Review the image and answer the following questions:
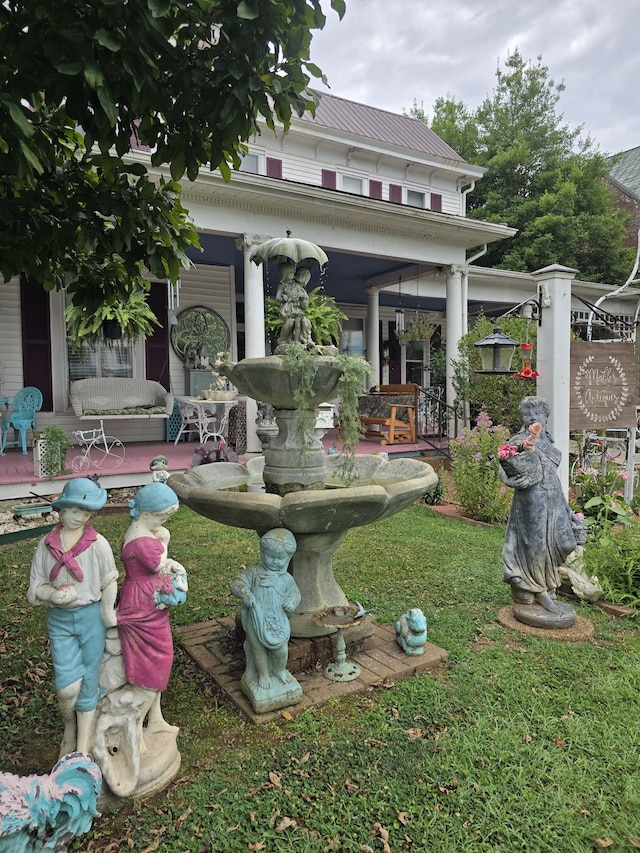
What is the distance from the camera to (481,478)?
7434 millimetres

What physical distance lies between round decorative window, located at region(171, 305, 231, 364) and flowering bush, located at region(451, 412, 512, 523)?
6.15 m

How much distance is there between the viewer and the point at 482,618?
437 centimetres

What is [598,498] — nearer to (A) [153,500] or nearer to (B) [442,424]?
(A) [153,500]

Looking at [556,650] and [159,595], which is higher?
[159,595]

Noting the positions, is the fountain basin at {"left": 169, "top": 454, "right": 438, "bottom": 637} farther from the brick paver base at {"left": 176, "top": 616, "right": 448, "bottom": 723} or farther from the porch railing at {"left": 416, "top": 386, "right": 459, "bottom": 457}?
the porch railing at {"left": 416, "top": 386, "right": 459, "bottom": 457}

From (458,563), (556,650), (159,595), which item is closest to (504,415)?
(458,563)

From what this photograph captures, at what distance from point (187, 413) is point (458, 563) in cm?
696

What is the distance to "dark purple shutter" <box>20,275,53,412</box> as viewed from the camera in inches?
395

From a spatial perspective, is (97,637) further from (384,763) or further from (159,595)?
(384,763)

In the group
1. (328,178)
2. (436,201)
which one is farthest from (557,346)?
(436,201)

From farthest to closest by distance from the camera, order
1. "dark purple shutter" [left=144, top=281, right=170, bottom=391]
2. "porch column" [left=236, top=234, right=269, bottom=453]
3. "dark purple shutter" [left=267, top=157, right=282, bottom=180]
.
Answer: "dark purple shutter" [left=267, top=157, right=282, bottom=180]
"dark purple shutter" [left=144, top=281, right=170, bottom=391]
"porch column" [left=236, top=234, right=269, bottom=453]

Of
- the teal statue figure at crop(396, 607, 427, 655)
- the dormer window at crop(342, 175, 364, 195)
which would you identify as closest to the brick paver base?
the teal statue figure at crop(396, 607, 427, 655)

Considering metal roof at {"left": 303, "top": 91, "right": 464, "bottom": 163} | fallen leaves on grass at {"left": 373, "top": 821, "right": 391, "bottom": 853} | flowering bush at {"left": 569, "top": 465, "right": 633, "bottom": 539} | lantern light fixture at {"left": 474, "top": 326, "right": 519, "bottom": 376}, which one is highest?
metal roof at {"left": 303, "top": 91, "right": 464, "bottom": 163}

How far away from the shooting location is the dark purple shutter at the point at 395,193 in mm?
14430
